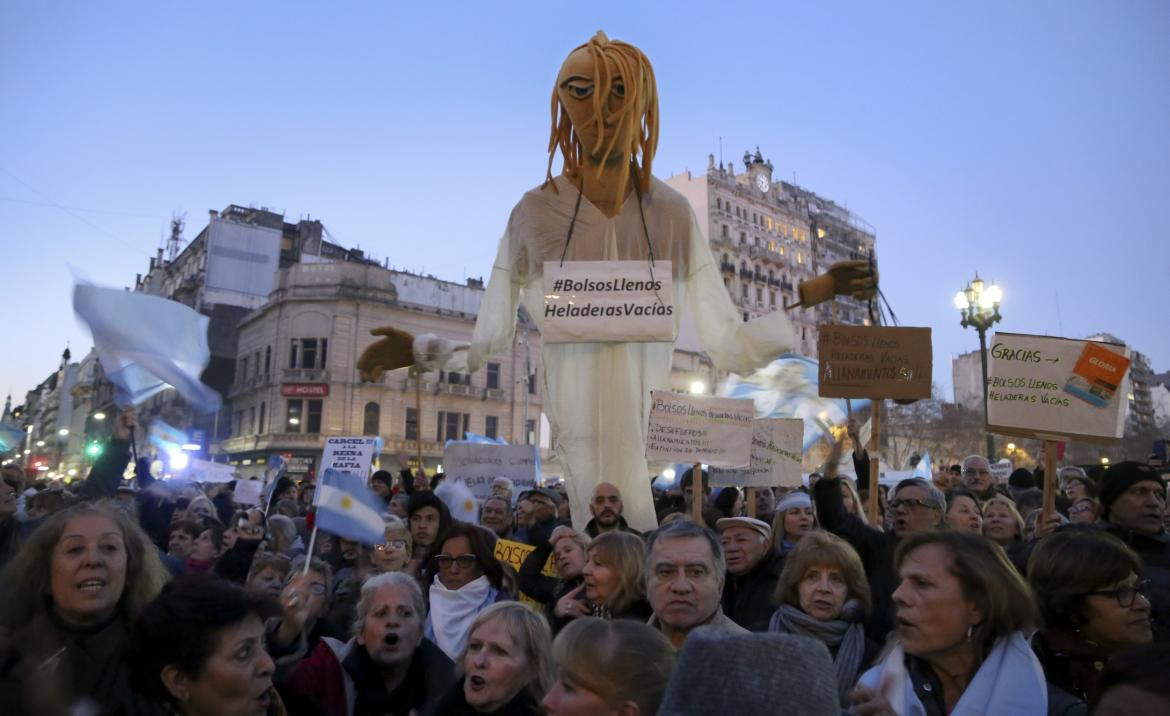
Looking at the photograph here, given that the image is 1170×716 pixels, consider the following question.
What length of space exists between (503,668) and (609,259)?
2.92 m

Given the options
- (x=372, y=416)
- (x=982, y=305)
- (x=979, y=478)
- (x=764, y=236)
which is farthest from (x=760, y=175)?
(x=979, y=478)

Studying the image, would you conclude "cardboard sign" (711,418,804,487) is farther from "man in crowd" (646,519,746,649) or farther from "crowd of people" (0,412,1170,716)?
"man in crowd" (646,519,746,649)

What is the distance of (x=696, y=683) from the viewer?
4.54 ft

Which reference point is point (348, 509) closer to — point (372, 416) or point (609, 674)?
point (609, 674)

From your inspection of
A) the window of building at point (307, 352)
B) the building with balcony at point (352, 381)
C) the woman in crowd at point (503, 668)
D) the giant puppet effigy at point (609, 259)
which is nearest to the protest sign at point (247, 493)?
the giant puppet effigy at point (609, 259)

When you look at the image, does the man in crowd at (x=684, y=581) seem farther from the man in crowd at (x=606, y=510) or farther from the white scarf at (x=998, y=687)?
the man in crowd at (x=606, y=510)

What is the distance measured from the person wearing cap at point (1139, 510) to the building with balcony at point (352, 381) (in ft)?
125

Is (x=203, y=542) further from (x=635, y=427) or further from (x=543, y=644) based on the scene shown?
(x=543, y=644)

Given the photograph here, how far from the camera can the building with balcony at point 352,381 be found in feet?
144

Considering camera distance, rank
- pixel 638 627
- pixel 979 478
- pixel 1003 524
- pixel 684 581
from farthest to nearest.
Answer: pixel 979 478, pixel 1003 524, pixel 684 581, pixel 638 627

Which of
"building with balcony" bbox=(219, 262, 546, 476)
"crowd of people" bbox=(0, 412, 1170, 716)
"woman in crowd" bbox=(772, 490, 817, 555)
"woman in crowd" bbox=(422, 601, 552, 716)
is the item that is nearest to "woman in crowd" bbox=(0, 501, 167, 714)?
"crowd of people" bbox=(0, 412, 1170, 716)

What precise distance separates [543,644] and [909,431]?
50.4 meters

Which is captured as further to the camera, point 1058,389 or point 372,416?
point 372,416

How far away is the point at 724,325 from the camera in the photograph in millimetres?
5582
